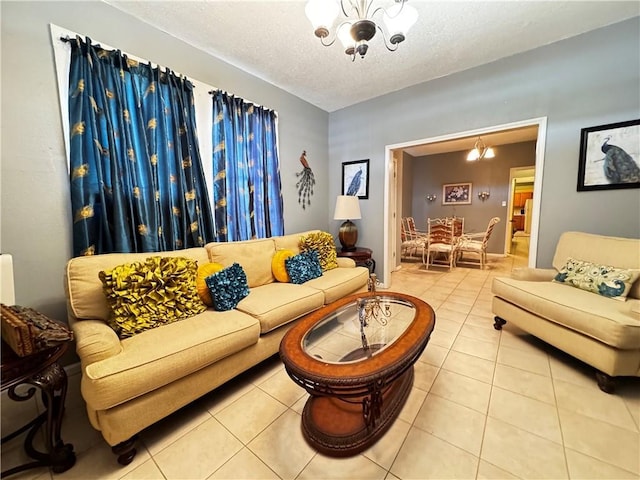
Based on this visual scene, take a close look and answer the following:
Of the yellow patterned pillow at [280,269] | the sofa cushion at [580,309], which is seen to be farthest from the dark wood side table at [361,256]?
the sofa cushion at [580,309]

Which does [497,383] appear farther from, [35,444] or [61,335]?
[35,444]

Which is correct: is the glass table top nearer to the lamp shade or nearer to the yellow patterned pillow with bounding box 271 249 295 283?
the yellow patterned pillow with bounding box 271 249 295 283

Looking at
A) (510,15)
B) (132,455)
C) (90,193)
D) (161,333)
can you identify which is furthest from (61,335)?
(510,15)

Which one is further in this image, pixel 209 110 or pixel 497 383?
pixel 209 110

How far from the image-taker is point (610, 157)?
2.22 meters

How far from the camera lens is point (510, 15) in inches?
79.8

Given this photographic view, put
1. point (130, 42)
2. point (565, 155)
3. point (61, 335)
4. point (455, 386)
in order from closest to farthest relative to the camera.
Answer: point (61, 335)
point (455, 386)
point (130, 42)
point (565, 155)

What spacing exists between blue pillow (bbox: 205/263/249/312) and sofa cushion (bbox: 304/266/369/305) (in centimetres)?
67

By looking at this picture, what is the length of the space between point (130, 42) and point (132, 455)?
281 centimetres

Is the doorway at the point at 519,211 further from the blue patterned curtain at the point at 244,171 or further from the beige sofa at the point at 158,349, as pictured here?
the beige sofa at the point at 158,349

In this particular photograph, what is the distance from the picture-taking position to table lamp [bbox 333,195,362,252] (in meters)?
3.34

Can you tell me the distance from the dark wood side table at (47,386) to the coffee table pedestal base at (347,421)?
1.14 metres

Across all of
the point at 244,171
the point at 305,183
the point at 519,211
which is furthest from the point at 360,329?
the point at 519,211

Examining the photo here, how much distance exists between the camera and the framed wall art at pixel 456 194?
20.2 feet
